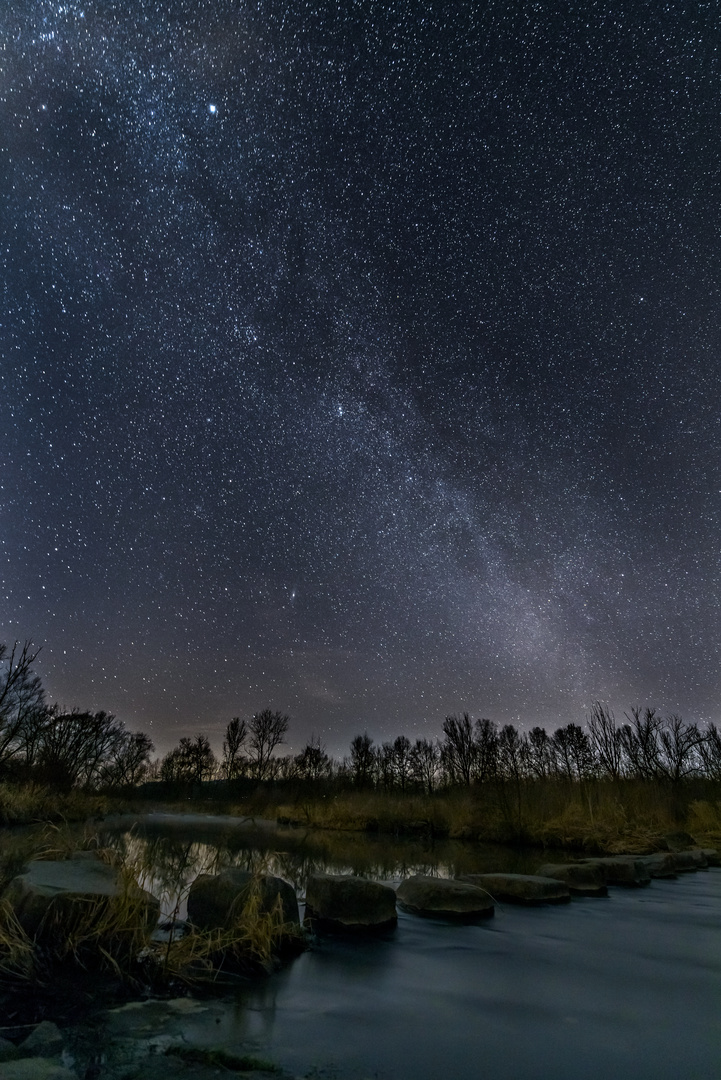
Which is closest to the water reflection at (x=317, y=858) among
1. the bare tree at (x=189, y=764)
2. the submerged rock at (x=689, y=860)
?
the submerged rock at (x=689, y=860)

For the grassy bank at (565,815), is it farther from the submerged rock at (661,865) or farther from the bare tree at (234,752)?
the bare tree at (234,752)

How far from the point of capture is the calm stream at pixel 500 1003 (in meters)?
3.90

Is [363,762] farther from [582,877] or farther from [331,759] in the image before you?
[582,877]

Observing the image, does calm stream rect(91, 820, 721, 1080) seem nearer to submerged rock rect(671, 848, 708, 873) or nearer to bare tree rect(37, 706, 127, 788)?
submerged rock rect(671, 848, 708, 873)

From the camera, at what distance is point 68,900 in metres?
5.34

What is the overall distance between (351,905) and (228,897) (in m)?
2.33

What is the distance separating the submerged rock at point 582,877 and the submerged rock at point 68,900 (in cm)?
888

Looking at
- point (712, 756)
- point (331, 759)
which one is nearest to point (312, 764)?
point (331, 759)

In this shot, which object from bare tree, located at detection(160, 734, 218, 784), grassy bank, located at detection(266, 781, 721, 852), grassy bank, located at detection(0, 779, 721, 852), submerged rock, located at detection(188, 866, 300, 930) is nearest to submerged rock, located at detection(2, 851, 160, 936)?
submerged rock, located at detection(188, 866, 300, 930)

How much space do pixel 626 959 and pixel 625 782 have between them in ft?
68.1

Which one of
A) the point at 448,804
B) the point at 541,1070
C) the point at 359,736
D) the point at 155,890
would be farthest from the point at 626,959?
the point at 359,736

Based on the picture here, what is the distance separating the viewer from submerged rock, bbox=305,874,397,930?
26.0ft

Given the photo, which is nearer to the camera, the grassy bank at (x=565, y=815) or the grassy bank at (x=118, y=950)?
the grassy bank at (x=118, y=950)

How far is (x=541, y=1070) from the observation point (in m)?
3.79
